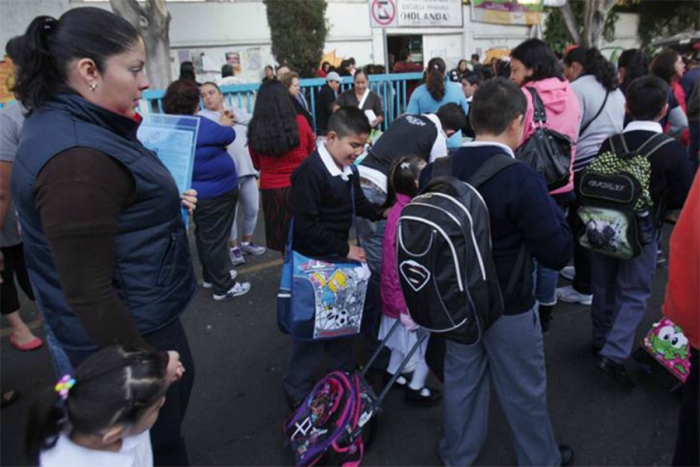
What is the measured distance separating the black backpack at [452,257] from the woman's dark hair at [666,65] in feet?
12.9

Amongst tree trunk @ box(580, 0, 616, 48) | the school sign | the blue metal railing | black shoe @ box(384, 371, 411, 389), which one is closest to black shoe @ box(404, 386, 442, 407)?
black shoe @ box(384, 371, 411, 389)

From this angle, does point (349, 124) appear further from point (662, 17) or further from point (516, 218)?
point (662, 17)

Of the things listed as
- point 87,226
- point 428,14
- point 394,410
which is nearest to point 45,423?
point 87,226

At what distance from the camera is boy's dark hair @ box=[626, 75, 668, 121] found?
A: 8.93ft

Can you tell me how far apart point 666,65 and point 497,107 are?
389cm

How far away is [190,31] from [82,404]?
12588mm

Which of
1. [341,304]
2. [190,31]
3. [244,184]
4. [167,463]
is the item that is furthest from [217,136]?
[190,31]

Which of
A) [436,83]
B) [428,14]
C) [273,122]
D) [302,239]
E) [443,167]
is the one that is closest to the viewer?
[443,167]

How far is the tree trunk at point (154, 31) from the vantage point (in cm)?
830

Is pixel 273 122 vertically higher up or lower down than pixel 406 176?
higher up

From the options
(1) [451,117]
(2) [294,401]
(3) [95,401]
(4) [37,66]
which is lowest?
(2) [294,401]

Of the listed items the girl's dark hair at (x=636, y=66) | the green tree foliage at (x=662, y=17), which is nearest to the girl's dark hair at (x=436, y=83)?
the girl's dark hair at (x=636, y=66)

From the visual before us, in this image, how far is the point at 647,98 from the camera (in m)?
2.73

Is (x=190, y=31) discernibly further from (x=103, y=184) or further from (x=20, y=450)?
(x=103, y=184)
